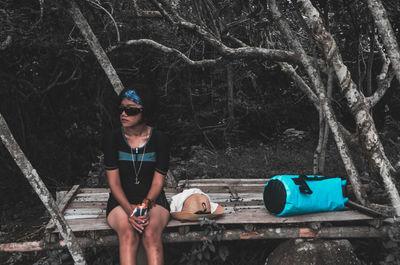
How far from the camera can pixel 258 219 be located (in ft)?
12.3

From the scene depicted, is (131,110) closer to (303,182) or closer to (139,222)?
Answer: (139,222)

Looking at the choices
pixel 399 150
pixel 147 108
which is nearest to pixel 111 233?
pixel 147 108

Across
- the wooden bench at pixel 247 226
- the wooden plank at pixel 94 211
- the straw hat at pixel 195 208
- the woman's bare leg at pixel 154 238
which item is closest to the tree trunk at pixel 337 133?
the wooden bench at pixel 247 226

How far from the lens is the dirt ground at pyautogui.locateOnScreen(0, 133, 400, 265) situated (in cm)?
452

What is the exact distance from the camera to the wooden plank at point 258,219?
3662mm

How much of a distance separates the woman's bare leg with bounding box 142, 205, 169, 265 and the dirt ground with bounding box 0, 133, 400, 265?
2.18 feet

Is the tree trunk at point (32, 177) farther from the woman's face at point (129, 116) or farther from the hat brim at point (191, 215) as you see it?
the hat brim at point (191, 215)

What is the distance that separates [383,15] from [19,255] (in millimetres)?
5848

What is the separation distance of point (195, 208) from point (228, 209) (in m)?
0.67

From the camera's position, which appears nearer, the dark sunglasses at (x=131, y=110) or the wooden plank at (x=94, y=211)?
the dark sunglasses at (x=131, y=110)

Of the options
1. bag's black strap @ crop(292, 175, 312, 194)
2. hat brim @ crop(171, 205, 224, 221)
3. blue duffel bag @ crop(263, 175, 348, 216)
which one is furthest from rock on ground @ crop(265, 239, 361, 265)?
hat brim @ crop(171, 205, 224, 221)

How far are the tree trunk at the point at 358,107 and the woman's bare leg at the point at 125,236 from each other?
2631 millimetres

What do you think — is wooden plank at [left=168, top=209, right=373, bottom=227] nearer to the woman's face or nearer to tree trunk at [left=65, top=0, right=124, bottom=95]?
the woman's face

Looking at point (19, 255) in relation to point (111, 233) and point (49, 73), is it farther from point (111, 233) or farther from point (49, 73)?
point (49, 73)
